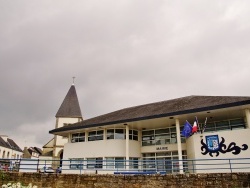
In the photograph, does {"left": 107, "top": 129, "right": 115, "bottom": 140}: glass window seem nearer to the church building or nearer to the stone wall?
the stone wall

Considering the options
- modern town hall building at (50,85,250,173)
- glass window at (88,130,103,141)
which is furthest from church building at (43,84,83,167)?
glass window at (88,130,103,141)

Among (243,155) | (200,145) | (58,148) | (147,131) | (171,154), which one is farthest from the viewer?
(58,148)

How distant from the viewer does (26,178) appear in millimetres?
14344

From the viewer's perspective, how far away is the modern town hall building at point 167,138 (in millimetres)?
17141

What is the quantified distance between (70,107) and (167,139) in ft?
83.2

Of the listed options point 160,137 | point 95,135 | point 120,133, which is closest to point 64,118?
point 95,135

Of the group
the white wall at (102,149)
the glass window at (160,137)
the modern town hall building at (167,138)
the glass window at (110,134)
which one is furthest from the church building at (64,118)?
the glass window at (160,137)

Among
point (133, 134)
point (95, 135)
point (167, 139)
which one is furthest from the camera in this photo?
point (95, 135)

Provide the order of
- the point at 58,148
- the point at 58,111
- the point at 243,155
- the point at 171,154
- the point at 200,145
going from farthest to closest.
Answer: the point at 58,111
the point at 58,148
the point at 171,154
the point at 200,145
the point at 243,155

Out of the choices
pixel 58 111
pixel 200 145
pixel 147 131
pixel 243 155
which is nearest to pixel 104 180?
pixel 200 145

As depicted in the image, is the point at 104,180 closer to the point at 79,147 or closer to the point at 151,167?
the point at 151,167

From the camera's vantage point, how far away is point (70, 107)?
43469 mm

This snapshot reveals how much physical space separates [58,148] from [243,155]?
3016 cm

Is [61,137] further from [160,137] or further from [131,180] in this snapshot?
[131,180]
